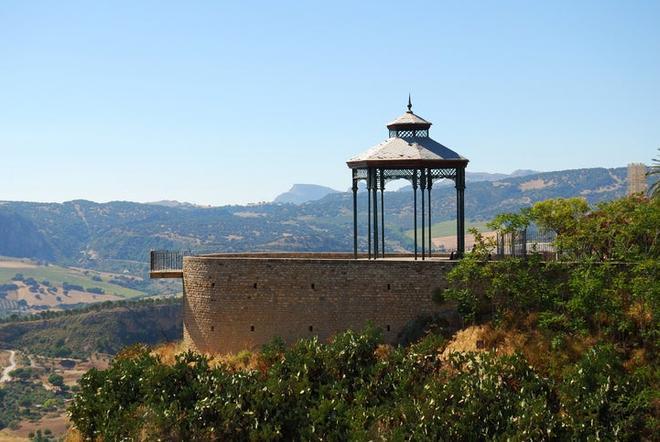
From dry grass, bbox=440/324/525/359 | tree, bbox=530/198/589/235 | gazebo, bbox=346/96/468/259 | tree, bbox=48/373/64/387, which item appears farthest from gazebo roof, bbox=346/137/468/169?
tree, bbox=48/373/64/387

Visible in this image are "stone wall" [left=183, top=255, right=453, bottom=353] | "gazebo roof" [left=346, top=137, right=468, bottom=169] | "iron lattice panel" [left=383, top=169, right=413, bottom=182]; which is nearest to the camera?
"stone wall" [left=183, top=255, right=453, bottom=353]

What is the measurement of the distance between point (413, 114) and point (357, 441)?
19216mm

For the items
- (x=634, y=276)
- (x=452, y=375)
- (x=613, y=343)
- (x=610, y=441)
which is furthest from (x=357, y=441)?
(x=634, y=276)

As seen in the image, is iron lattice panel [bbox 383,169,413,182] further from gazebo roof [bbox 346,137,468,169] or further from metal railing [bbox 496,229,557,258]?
metal railing [bbox 496,229,557,258]

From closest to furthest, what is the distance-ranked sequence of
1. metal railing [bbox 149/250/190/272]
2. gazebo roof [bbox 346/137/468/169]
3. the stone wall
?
the stone wall, gazebo roof [bbox 346/137/468/169], metal railing [bbox 149/250/190/272]

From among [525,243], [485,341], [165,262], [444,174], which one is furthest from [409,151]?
[165,262]

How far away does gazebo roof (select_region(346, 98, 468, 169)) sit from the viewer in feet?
132

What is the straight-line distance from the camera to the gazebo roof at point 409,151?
4016 centimetres

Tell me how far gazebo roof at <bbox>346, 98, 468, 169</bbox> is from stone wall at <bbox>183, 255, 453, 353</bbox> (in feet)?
18.7

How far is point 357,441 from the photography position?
2888 centimetres

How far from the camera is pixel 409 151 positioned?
40.8 meters

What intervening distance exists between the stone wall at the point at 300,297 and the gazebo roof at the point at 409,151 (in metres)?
5.71

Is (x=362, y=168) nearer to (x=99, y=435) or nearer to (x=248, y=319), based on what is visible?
(x=248, y=319)

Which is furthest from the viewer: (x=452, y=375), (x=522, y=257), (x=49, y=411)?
(x=49, y=411)
